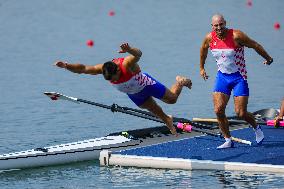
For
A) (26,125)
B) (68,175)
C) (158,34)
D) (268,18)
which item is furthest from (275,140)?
(268,18)

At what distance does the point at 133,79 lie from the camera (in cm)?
2328

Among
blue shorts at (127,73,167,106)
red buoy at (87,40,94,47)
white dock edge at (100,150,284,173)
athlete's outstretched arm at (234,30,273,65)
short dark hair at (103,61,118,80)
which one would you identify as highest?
red buoy at (87,40,94,47)

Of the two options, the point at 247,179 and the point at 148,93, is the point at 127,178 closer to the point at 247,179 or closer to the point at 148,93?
the point at 148,93

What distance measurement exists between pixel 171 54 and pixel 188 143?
2920 centimetres

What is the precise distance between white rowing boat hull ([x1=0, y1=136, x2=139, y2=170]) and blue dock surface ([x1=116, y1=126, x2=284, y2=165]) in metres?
1.00

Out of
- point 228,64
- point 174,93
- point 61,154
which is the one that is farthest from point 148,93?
point 61,154

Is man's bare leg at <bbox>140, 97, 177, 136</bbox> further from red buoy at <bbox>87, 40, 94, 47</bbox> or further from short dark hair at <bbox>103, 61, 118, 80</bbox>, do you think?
red buoy at <bbox>87, 40, 94, 47</bbox>

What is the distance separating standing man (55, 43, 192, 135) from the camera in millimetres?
22797

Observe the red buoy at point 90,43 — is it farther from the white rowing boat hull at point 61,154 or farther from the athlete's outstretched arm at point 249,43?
the athlete's outstretched arm at point 249,43

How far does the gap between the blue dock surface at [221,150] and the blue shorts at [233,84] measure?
1.52 metres

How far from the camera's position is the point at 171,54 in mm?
54719

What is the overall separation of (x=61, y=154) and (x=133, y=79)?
3.25m

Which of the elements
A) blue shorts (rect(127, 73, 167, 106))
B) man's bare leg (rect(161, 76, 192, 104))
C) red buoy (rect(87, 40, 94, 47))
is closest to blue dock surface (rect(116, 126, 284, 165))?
man's bare leg (rect(161, 76, 192, 104))

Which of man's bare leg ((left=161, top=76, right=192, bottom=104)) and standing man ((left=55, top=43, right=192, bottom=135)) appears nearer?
standing man ((left=55, top=43, right=192, bottom=135))
